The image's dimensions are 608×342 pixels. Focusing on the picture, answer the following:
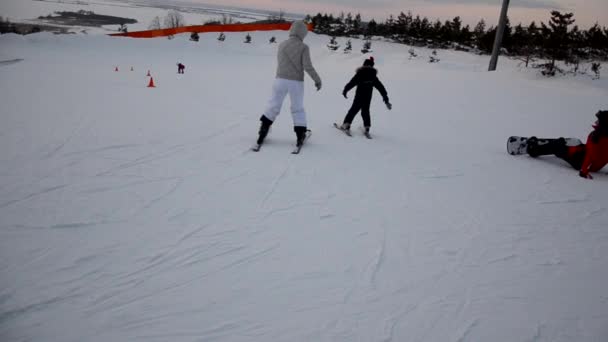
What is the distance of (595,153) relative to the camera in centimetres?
529

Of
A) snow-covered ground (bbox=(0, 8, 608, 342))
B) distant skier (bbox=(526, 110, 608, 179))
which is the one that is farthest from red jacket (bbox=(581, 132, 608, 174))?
snow-covered ground (bbox=(0, 8, 608, 342))

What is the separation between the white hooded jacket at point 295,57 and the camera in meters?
5.04

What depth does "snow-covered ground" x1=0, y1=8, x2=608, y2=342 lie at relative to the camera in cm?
223

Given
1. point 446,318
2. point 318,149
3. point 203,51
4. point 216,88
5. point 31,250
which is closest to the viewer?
point 446,318

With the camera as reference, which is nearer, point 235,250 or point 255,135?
point 235,250

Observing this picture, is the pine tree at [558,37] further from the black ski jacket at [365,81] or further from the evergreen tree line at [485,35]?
the black ski jacket at [365,81]

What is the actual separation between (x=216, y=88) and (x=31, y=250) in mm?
9637

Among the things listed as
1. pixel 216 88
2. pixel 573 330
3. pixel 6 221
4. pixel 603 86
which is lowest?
pixel 573 330

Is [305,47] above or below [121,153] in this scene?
above

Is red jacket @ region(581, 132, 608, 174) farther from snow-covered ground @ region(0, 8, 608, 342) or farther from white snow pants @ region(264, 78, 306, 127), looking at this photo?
white snow pants @ region(264, 78, 306, 127)

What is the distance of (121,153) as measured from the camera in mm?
4836

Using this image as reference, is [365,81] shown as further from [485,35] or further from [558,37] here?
[485,35]

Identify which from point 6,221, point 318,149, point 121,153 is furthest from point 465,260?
point 121,153

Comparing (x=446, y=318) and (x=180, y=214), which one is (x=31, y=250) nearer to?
(x=180, y=214)
